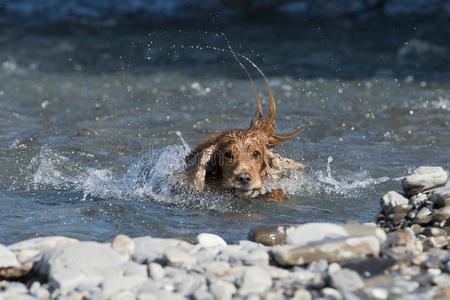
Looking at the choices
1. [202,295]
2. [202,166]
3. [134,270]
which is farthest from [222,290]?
[202,166]

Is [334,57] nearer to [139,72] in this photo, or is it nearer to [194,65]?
[194,65]

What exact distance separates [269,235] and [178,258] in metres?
1.09

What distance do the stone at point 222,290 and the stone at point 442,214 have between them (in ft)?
7.17

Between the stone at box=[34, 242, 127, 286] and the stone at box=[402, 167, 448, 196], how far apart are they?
266 centimetres

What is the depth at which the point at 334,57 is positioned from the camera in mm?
13406

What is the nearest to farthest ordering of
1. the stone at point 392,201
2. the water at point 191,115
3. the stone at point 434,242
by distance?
the stone at point 434,242
the stone at point 392,201
the water at point 191,115

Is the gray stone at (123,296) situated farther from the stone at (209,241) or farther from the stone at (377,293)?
the stone at (377,293)

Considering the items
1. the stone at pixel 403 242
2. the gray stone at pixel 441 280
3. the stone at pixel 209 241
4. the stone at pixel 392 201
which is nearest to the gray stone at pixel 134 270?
the stone at pixel 209 241

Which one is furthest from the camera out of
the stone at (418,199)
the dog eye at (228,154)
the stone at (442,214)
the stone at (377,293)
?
the dog eye at (228,154)

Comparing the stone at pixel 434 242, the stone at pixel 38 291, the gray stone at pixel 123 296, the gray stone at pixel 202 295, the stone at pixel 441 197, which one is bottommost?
the stone at pixel 38 291

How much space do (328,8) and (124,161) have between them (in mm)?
9647

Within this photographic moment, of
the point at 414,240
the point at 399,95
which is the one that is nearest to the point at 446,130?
A: the point at 399,95

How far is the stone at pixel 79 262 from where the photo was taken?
4.04 m

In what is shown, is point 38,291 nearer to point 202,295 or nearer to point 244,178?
point 202,295
